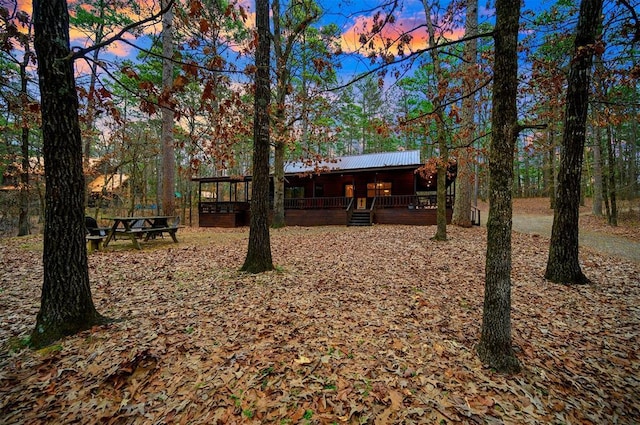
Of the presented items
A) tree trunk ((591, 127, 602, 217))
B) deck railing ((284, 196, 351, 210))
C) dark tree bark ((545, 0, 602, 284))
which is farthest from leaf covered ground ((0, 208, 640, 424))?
tree trunk ((591, 127, 602, 217))

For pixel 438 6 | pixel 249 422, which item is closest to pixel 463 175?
pixel 438 6

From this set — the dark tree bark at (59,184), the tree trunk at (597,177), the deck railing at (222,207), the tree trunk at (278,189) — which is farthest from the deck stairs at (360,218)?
the tree trunk at (597,177)

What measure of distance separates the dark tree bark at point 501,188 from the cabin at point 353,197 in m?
11.4

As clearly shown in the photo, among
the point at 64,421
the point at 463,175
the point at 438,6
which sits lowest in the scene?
the point at 64,421

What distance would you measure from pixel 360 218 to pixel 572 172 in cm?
1124

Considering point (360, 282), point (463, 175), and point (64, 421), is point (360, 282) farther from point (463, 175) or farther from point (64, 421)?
point (463, 175)

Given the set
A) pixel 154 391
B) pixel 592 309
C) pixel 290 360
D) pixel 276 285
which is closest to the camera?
pixel 154 391

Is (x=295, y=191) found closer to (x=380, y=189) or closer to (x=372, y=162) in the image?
(x=372, y=162)

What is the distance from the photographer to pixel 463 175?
36.7 feet

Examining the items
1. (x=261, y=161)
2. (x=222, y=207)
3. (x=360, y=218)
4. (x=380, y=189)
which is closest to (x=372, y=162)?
(x=380, y=189)

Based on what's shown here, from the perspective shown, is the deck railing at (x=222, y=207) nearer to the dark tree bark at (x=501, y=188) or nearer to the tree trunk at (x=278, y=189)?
the tree trunk at (x=278, y=189)

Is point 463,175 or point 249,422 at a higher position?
point 463,175

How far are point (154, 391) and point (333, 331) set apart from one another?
1927 millimetres

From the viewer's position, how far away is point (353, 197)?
17.2m
